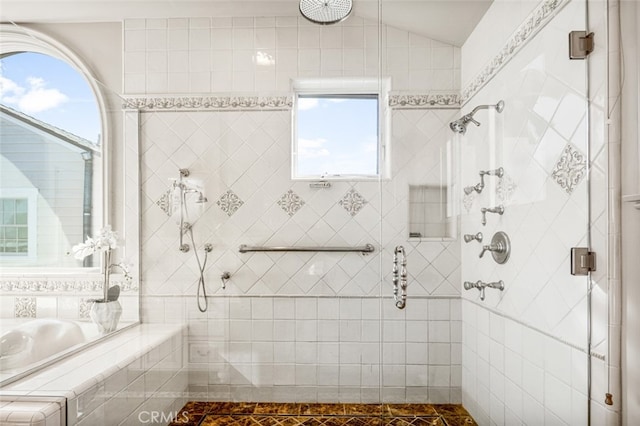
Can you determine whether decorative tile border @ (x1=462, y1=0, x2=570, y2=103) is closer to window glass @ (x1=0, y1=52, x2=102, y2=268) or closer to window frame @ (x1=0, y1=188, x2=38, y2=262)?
window glass @ (x1=0, y1=52, x2=102, y2=268)

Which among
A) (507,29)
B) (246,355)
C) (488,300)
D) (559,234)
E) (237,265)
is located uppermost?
(507,29)

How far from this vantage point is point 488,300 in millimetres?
1521

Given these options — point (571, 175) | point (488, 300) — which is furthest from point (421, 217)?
point (571, 175)

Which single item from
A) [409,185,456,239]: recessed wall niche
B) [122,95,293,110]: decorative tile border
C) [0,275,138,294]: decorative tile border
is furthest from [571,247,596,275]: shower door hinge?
[0,275,138,294]: decorative tile border

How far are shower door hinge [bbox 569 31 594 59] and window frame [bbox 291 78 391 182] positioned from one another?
0.71m

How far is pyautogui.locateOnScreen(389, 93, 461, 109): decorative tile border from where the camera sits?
61.6 inches

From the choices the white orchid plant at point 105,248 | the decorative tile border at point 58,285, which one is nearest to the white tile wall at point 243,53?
the white orchid plant at point 105,248

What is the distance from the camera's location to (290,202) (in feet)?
5.52

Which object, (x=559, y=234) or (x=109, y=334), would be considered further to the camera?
(x=109, y=334)

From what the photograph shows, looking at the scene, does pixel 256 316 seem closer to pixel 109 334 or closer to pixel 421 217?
pixel 109 334

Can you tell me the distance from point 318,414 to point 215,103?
1.57m

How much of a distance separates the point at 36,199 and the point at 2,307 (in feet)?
1.62
